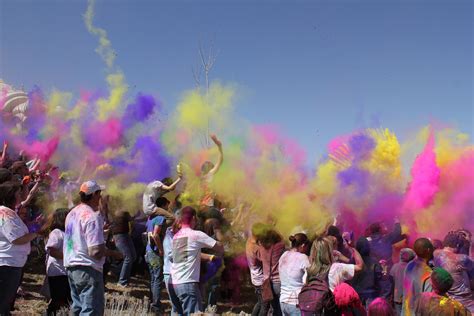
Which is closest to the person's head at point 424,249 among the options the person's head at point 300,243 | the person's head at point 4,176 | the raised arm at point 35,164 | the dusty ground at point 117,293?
the person's head at point 300,243

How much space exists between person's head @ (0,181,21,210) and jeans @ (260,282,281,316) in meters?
3.24

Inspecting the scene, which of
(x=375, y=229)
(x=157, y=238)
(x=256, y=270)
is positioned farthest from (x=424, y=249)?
(x=157, y=238)

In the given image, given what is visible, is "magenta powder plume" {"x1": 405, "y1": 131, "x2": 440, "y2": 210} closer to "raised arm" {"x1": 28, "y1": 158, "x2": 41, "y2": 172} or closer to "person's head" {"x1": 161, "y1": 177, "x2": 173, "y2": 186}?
"person's head" {"x1": 161, "y1": 177, "x2": 173, "y2": 186}

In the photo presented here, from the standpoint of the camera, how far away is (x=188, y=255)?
210 inches

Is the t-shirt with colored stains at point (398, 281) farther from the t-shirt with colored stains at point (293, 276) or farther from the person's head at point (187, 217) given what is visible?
the person's head at point (187, 217)

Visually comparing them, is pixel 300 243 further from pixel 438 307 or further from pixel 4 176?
pixel 4 176

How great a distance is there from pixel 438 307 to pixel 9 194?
13.0 feet

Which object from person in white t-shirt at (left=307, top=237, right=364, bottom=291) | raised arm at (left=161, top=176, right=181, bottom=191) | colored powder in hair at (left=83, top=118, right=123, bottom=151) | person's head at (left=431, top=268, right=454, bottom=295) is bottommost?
person's head at (left=431, top=268, right=454, bottom=295)

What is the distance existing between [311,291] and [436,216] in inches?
181

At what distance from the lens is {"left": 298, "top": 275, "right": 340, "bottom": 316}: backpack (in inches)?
163

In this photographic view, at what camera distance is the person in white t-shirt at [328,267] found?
5070 millimetres

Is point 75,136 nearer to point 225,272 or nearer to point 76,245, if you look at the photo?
point 225,272

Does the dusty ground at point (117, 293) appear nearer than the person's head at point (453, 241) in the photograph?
No

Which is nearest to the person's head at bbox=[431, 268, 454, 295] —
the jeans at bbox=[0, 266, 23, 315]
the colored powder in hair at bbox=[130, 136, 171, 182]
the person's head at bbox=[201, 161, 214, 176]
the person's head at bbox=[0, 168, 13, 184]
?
the jeans at bbox=[0, 266, 23, 315]
